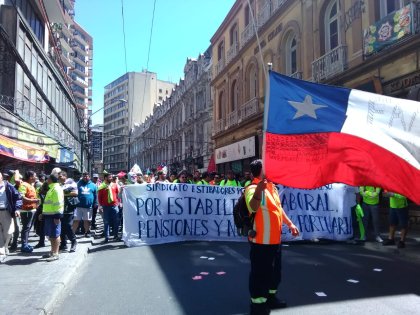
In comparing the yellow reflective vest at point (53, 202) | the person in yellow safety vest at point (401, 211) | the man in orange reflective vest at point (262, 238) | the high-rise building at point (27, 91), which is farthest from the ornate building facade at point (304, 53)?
the high-rise building at point (27, 91)

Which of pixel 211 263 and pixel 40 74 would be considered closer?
pixel 211 263

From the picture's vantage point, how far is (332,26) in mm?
16391

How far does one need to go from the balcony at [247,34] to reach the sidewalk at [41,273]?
16.0 metres

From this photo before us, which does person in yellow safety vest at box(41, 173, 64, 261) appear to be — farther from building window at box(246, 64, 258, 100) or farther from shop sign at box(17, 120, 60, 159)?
building window at box(246, 64, 258, 100)

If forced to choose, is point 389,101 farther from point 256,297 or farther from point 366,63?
point 366,63

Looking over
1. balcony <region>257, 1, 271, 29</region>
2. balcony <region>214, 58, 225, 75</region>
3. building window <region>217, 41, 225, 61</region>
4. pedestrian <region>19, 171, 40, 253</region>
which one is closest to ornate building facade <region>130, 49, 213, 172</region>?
balcony <region>214, 58, 225, 75</region>

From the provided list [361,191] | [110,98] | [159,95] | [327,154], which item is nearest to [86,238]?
[361,191]

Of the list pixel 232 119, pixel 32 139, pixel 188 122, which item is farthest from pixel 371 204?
pixel 188 122

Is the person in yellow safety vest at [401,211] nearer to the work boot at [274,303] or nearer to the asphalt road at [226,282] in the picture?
the asphalt road at [226,282]

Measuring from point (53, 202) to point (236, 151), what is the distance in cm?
1801

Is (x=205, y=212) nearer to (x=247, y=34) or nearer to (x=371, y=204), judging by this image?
(x=371, y=204)

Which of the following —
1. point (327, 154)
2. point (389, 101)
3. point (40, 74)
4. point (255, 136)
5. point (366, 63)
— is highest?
point (40, 74)

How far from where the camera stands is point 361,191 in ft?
32.3

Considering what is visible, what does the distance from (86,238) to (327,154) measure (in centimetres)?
776
